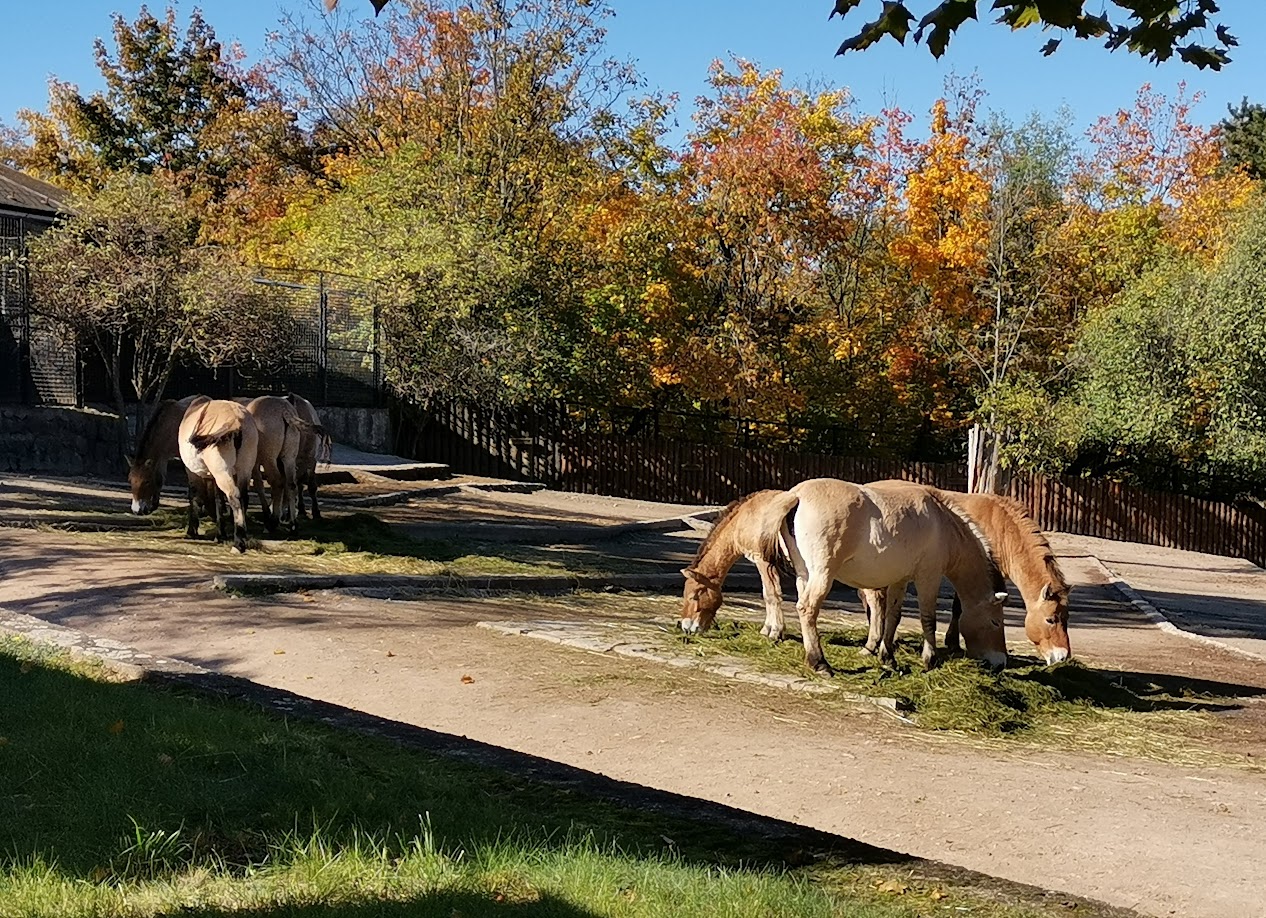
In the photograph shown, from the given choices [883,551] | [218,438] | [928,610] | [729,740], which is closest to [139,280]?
[218,438]

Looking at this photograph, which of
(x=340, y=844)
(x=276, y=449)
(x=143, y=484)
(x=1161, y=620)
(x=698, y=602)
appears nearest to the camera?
(x=340, y=844)

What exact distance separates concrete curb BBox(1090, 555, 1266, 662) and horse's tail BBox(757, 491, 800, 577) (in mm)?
6009

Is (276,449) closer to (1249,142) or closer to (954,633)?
(954,633)

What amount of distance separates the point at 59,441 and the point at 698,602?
→ 14.9 metres

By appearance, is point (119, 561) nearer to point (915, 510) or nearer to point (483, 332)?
point (915, 510)

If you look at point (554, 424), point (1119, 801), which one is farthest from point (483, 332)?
point (1119, 801)

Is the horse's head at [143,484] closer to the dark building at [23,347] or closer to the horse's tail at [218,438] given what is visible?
the horse's tail at [218,438]

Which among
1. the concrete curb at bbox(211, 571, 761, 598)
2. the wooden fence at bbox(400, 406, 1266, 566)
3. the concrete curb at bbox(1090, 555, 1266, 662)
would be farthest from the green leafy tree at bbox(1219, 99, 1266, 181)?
the concrete curb at bbox(211, 571, 761, 598)

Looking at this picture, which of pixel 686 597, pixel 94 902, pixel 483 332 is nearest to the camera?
pixel 94 902

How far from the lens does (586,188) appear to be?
112 ft

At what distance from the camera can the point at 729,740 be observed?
7789mm

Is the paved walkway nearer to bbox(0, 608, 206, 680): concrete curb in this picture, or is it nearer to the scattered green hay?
the scattered green hay

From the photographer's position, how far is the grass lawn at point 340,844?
14.4ft

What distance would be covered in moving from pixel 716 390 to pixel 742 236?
3.99 m
